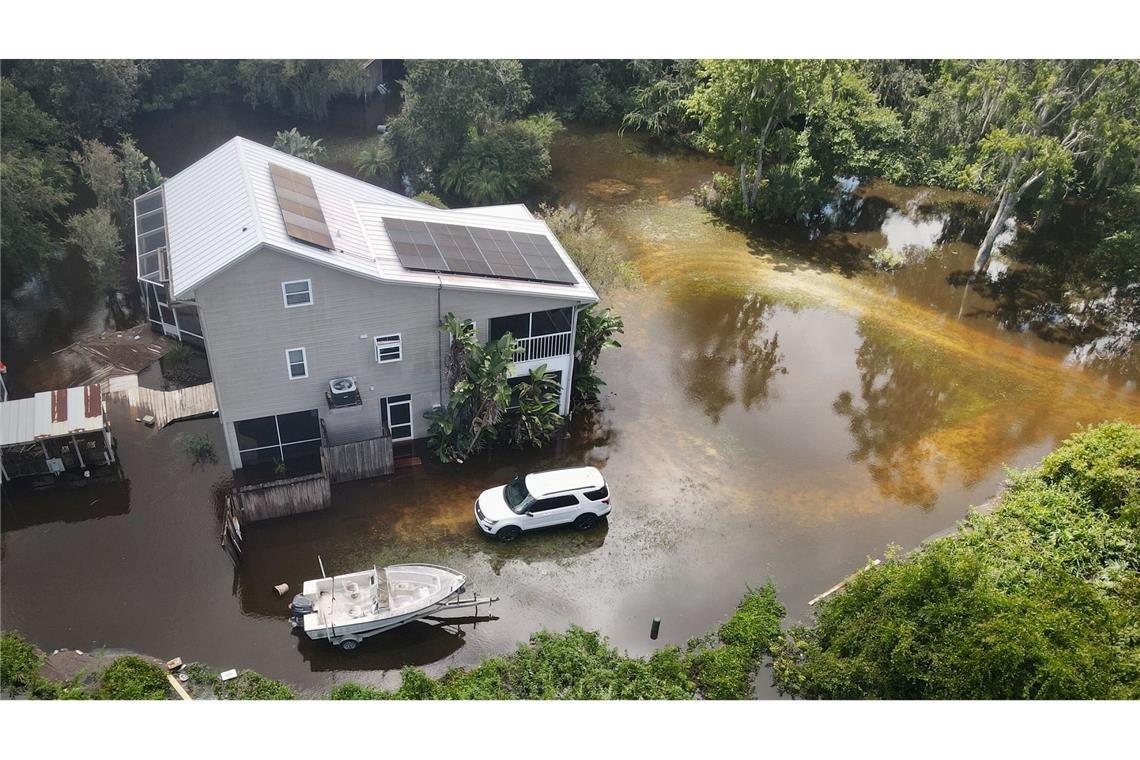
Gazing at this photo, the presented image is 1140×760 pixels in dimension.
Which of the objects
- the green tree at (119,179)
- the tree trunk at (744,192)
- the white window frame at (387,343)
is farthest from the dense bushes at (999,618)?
the green tree at (119,179)

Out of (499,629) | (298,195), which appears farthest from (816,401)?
(298,195)

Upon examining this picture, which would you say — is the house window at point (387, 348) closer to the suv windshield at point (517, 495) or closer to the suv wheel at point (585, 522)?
the suv windshield at point (517, 495)

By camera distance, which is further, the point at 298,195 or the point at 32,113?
the point at 32,113

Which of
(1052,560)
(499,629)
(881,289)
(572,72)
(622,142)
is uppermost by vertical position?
(572,72)

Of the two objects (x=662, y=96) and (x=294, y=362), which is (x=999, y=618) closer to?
(x=294, y=362)

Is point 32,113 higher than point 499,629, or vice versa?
point 32,113

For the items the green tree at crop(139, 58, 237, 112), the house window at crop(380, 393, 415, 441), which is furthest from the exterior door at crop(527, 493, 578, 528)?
the green tree at crop(139, 58, 237, 112)

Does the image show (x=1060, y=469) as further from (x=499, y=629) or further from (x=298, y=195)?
(x=298, y=195)
